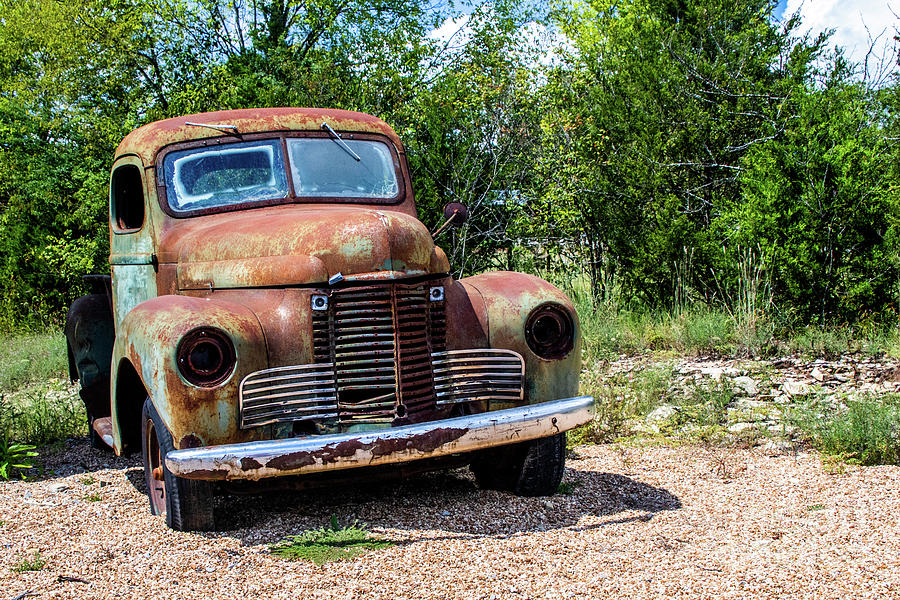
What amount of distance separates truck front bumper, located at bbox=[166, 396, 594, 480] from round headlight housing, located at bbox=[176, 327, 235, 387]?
12.2 inches

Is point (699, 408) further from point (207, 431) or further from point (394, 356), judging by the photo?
point (207, 431)

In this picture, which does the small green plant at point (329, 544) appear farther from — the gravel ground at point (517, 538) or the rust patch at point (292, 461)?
the rust patch at point (292, 461)

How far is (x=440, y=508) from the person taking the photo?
176 inches

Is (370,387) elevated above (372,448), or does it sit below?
above

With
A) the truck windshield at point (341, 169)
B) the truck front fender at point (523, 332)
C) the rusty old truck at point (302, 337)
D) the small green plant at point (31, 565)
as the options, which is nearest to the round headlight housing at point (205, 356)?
the rusty old truck at point (302, 337)

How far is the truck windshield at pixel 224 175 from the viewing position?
499 centimetres

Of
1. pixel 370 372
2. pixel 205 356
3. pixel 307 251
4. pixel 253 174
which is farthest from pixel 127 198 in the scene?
pixel 370 372

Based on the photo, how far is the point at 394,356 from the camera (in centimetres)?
409

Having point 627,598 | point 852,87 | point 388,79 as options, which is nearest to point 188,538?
point 627,598

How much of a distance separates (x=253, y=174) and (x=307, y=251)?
1166 mm

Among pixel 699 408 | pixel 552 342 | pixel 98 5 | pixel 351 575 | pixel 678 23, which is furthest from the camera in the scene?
pixel 98 5

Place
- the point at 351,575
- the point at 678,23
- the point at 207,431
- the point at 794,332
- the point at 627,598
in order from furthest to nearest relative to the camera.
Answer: the point at 678,23
the point at 794,332
the point at 207,431
the point at 351,575
the point at 627,598

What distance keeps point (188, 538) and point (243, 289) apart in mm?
1198

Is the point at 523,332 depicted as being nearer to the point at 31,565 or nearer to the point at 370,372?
the point at 370,372
